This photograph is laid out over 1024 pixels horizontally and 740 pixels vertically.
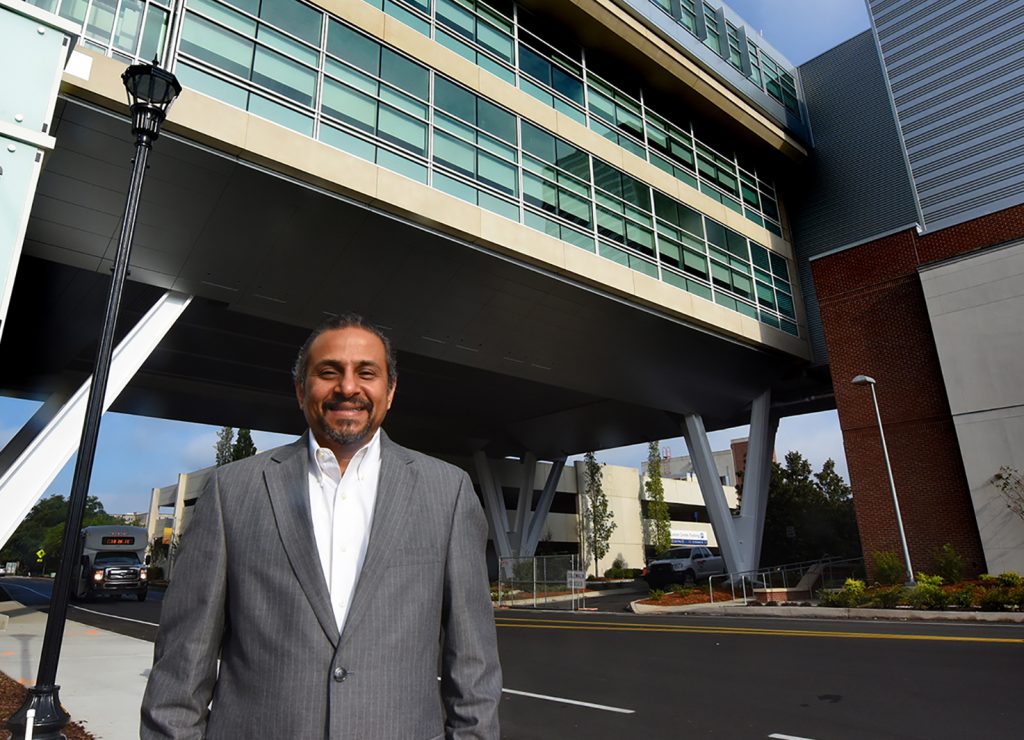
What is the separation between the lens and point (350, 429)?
2.03 meters

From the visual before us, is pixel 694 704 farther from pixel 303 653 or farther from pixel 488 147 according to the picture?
pixel 488 147

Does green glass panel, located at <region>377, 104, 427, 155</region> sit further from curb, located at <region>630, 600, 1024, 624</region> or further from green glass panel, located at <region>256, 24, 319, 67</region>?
curb, located at <region>630, 600, 1024, 624</region>

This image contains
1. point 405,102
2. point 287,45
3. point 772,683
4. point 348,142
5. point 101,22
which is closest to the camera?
point 772,683

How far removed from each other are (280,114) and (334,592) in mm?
12662

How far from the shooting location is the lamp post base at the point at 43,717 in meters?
5.21

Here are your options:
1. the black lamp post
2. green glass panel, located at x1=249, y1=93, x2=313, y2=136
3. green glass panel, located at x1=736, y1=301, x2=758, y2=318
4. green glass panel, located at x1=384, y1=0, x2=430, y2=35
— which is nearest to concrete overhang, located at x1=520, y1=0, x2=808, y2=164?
green glass panel, located at x1=384, y1=0, x2=430, y2=35

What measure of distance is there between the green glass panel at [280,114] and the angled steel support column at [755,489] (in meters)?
20.0

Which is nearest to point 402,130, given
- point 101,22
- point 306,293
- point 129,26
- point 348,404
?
point 306,293

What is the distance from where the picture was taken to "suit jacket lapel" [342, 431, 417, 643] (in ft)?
6.06

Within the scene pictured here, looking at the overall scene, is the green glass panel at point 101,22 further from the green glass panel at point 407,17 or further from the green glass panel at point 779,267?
the green glass panel at point 779,267

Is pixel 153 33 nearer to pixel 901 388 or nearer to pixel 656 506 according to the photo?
pixel 901 388

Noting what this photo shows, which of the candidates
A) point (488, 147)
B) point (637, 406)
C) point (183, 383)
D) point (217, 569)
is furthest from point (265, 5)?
point (637, 406)

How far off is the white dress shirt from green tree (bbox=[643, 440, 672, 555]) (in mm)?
49174

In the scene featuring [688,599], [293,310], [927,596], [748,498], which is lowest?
[688,599]
